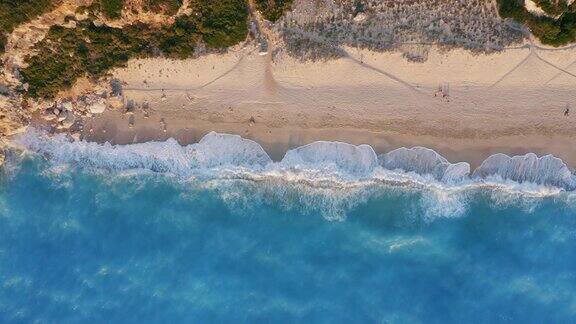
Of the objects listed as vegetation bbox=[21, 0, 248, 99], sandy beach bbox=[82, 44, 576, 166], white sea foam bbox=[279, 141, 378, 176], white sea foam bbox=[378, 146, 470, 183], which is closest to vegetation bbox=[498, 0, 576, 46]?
sandy beach bbox=[82, 44, 576, 166]

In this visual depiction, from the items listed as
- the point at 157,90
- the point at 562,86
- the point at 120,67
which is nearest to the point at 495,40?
the point at 562,86

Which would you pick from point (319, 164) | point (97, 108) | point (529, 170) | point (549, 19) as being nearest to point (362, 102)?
point (319, 164)

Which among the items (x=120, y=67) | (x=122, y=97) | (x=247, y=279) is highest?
(x=120, y=67)

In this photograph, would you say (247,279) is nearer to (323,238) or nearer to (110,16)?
(323,238)

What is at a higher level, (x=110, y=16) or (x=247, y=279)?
(x=110, y=16)

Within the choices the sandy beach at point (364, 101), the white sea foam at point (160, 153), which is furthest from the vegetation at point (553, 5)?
the white sea foam at point (160, 153)

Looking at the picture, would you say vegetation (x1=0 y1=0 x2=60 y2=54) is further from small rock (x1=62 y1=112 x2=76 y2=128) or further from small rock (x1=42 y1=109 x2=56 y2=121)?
small rock (x1=62 y1=112 x2=76 y2=128)

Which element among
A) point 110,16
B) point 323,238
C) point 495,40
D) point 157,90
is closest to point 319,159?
point 323,238

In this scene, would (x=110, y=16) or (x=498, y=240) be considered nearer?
(x=110, y=16)

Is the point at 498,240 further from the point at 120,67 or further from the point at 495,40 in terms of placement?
the point at 120,67

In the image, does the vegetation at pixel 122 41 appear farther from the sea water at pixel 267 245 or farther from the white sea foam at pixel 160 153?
the sea water at pixel 267 245
